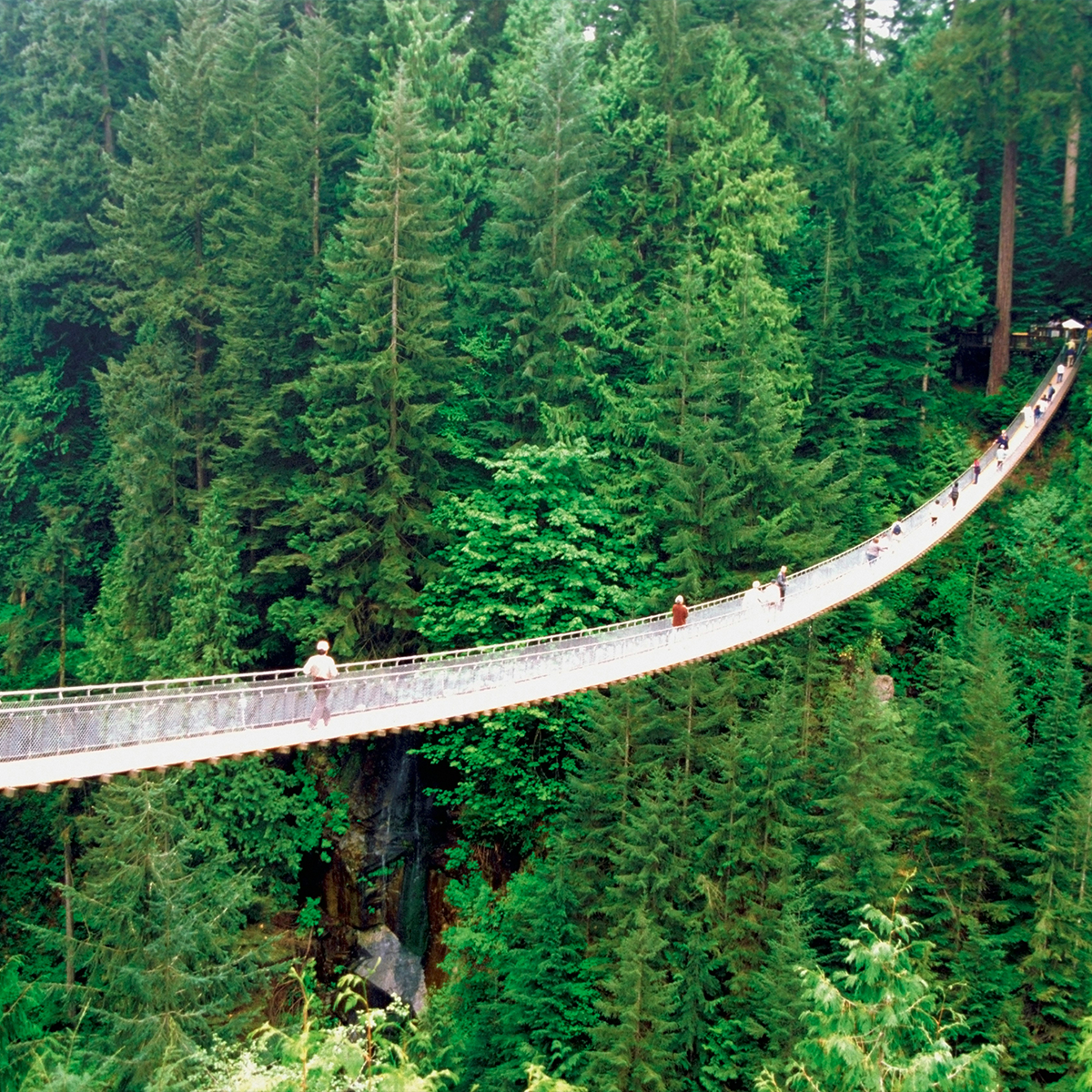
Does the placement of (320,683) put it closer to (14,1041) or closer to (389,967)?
(14,1041)

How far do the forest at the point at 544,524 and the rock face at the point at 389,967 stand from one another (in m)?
0.09

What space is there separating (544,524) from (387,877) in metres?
7.46

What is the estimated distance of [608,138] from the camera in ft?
81.5

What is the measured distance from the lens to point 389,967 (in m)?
21.4

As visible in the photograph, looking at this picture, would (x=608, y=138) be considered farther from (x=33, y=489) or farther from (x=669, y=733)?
(x=33, y=489)

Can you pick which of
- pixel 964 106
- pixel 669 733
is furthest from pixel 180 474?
pixel 964 106

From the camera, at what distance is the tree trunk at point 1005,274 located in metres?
28.8

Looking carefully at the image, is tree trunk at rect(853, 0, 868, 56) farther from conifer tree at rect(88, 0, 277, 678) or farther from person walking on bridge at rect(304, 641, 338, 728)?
person walking on bridge at rect(304, 641, 338, 728)

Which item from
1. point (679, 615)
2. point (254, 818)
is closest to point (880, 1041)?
point (679, 615)

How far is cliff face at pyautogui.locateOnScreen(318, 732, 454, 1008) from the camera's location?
21344mm

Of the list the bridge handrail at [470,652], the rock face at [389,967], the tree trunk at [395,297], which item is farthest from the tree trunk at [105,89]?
the rock face at [389,967]

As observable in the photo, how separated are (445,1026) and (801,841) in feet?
22.1

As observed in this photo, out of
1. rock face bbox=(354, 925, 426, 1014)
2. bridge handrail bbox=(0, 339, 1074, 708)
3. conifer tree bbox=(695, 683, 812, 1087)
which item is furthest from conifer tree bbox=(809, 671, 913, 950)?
rock face bbox=(354, 925, 426, 1014)

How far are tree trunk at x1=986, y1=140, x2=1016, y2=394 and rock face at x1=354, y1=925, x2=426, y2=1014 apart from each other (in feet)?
65.0
